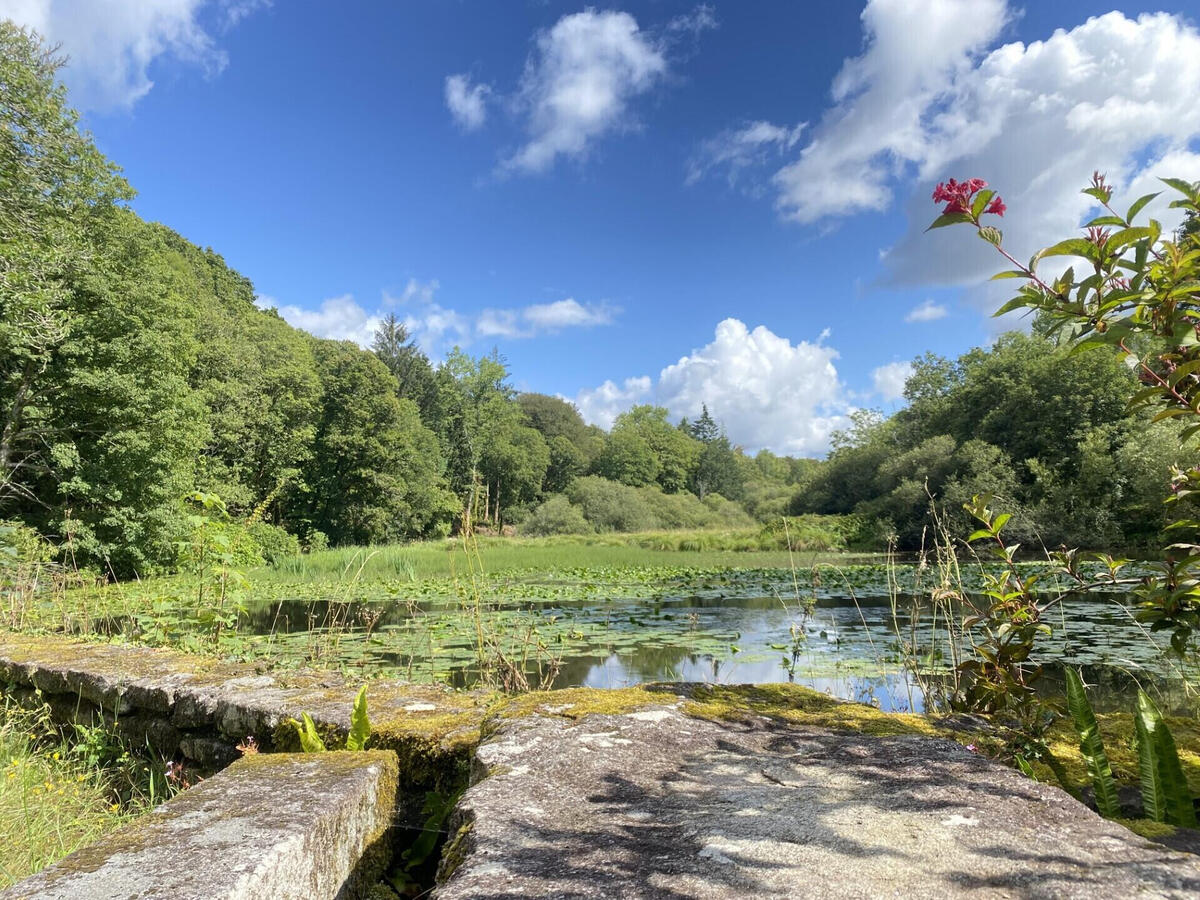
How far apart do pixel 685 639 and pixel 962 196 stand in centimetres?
644

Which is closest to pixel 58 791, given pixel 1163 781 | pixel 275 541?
pixel 1163 781

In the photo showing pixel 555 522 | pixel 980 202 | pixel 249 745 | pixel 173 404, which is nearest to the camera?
pixel 980 202

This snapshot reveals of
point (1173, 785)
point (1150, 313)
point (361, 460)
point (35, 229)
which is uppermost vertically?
point (35, 229)

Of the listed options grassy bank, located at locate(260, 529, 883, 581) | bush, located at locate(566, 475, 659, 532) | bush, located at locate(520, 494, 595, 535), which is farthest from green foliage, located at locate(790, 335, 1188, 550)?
bush, located at locate(520, 494, 595, 535)

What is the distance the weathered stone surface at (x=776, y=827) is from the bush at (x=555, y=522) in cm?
3811

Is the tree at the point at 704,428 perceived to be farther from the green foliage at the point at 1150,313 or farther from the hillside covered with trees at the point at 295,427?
the green foliage at the point at 1150,313

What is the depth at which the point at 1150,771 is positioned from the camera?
Result: 1.47 meters

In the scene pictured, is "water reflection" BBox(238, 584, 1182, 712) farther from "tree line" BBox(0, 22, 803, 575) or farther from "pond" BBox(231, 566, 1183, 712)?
"tree line" BBox(0, 22, 803, 575)

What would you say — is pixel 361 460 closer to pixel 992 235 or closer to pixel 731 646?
pixel 731 646

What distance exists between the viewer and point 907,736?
1.77 m

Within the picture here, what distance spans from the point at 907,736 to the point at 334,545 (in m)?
34.2

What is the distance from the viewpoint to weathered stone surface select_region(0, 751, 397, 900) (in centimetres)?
126

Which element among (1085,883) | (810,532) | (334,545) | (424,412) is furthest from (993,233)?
(424,412)

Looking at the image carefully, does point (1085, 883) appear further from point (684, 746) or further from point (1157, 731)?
point (684, 746)
